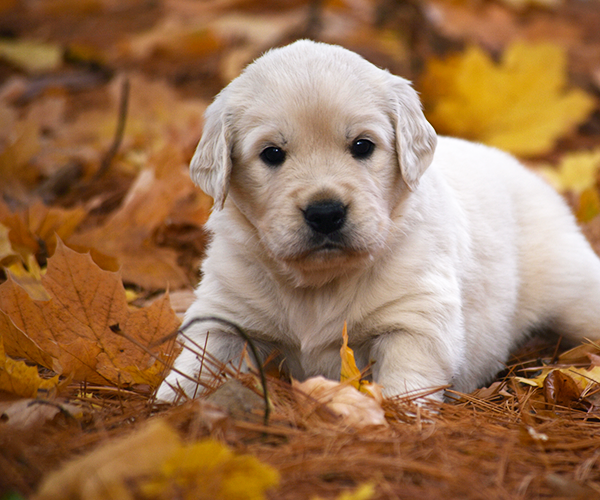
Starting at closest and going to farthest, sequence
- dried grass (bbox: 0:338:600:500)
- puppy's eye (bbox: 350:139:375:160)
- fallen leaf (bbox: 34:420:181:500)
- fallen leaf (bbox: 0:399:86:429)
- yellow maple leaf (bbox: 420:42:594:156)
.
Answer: fallen leaf (bbox: 34:420:181:500), dried grass (bbox: 0:338:600:500), fallen leaf (bbox: 0:399:86:429), puppy's eye (bbox: 350:139:375:160), yellow maple leaf (bbox: 420:42:594:156)

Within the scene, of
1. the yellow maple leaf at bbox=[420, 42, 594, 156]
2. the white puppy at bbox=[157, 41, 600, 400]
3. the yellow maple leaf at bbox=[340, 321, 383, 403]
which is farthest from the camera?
the yellow maple leaf at bbox=[420, 42, 594, 156]

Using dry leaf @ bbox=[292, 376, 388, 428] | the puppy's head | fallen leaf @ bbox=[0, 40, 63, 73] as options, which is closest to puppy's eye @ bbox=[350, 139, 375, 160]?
the puppy's head

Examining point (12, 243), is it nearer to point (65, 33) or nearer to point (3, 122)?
point (3, 122)

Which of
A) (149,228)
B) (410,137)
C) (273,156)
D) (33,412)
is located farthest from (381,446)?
(149,228)

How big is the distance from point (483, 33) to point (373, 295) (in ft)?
19.9

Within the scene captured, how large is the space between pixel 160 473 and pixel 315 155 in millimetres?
1493

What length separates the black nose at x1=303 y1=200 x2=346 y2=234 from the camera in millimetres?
2633

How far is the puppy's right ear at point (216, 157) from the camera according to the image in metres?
2.97

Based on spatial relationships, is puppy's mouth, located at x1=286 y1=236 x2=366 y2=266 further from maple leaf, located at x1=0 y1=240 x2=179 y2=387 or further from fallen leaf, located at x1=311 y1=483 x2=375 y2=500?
fallen leaf, located at x1=311 y1=483 x2=375 y2=500

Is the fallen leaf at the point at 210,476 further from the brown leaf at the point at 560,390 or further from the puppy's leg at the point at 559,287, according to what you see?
the puppy's leg at the point at 559,287

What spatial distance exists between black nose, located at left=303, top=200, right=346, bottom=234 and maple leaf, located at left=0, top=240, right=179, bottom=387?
2.43 ft

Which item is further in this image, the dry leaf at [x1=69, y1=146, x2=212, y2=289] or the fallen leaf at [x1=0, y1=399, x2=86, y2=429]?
the dry leaf at [x1=69, y1=146, x2=212, y2=289]

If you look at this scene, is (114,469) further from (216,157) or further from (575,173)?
(575,173)

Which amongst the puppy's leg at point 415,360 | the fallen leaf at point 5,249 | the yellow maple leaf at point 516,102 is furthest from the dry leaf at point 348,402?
the yellow maple leaf at point 516,102
